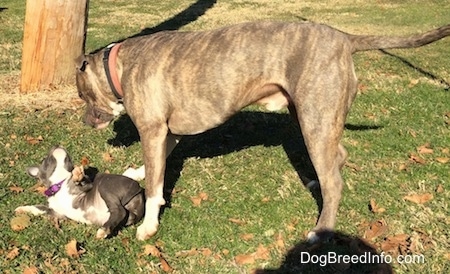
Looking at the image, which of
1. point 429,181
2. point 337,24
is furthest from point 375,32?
point 429,181

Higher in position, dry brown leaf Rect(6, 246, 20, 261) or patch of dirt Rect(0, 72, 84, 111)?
dry brown leaf Rect(6, 246, 20, 261)

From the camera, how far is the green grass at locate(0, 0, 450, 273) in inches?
171

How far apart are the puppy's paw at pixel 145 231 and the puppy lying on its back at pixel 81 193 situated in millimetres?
152

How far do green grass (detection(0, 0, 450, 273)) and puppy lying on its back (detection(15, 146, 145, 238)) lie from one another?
0.37 ft

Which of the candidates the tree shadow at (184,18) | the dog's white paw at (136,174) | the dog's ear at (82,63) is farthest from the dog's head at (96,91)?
the tree shadow at (184,18)

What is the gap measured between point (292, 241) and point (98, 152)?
272cm

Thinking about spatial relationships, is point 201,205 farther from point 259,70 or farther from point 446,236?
point 446,236

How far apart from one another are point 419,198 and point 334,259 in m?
1.37

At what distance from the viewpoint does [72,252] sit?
4.33 m

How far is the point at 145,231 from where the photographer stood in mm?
4621

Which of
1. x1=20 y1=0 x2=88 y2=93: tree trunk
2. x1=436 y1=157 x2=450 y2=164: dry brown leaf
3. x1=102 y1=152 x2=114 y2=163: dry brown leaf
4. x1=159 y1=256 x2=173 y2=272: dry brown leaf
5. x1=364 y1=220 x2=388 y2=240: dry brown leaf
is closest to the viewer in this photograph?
x1=159 y1=256 x2=173 y2=272: dry brown leaf

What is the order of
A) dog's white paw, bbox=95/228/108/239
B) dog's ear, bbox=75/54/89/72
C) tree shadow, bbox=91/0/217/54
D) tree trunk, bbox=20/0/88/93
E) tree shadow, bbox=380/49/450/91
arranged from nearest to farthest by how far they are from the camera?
dog's white paw, bbox=95/228/108/239
dog's ear, bbox=75/54/89/72
tree trunk, bbox=20/0/88/93
tree shadow, bbox=380/49/450/91
tree shadow, bbox=91/0/217/54

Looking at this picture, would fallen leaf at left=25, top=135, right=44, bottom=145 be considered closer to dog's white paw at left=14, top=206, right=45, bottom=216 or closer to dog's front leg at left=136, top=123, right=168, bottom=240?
dog's white paw at left=14, top=206, right=45, bottom=216

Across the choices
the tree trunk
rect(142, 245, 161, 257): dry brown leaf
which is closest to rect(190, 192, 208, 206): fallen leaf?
rect(142, 245, 161, 257): dry brown leaf
